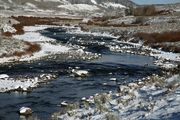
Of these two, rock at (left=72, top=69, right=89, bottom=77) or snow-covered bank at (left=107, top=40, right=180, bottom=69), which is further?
snow-covered bank at (left=107, top=40, right=180, bottom=69)

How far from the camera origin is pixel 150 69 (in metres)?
38.4

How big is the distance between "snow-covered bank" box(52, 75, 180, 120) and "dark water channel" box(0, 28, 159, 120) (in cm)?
283

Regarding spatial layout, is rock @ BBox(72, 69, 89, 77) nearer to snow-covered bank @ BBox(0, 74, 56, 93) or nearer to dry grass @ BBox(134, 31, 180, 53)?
snow-covered bank @ BBox(0, 74, 56, 93)

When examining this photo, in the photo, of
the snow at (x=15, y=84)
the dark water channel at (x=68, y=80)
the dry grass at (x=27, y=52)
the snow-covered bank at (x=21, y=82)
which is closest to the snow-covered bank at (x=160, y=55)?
the dark water channel at (x=68, y=80)

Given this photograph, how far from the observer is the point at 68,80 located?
33.1m

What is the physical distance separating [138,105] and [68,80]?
51.2 feet

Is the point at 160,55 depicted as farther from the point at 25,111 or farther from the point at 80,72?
the point at 25,111

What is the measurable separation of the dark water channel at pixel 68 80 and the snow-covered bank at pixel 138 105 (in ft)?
9.30

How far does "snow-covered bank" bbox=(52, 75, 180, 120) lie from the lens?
16.2m

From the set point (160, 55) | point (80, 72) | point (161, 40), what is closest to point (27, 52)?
point (80, 72)

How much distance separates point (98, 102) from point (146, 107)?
397cm

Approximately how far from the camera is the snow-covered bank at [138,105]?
53.1 ft

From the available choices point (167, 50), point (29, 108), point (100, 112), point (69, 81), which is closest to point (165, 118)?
point (100, 112)

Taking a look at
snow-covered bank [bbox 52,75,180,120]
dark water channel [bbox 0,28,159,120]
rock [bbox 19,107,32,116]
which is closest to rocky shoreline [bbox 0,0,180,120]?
snow-covered bank [bbox 52,75,180,120]
